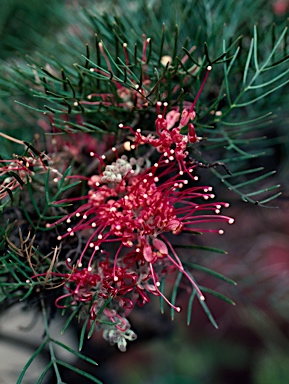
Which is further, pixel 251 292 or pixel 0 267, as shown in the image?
pixel 251 292

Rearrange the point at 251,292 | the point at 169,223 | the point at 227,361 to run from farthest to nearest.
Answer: the point at 227,361 < the point at 251,292 < the point at 169,223

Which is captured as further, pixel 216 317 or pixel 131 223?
pixel 216 317

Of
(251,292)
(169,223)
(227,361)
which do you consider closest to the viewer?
(169,223)

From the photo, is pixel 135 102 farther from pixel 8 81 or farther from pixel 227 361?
pixel 227 361

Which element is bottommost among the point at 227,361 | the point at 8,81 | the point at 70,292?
the point at 227,361

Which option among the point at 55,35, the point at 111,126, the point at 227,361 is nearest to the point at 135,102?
the point at 111,126

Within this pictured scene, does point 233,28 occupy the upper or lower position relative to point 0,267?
upper

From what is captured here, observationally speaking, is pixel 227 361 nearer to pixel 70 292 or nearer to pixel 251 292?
pixel 251 292

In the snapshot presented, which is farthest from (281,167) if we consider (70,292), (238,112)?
(70,292)
